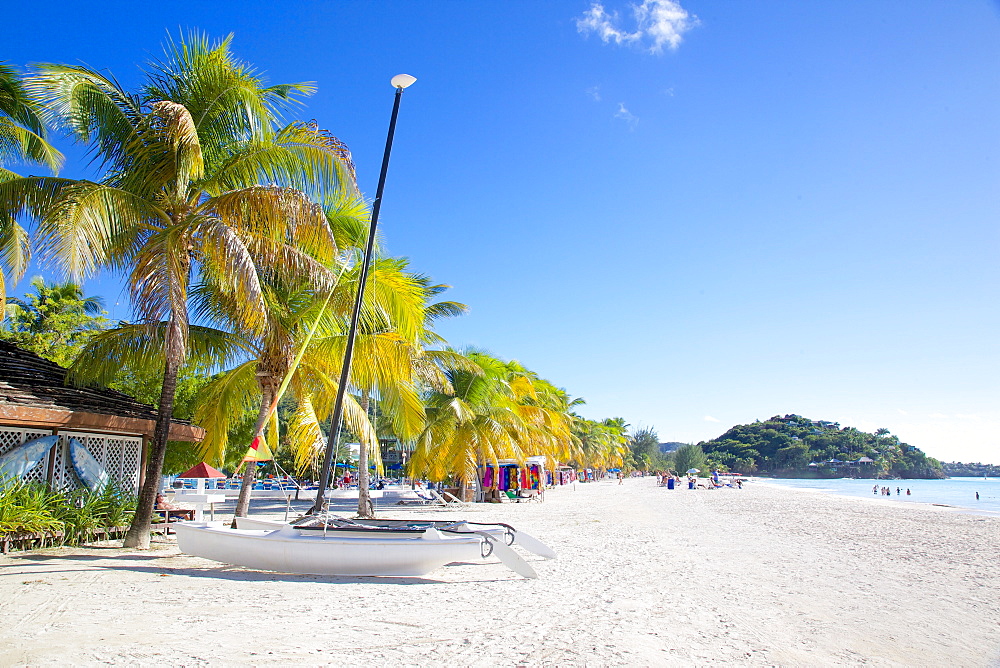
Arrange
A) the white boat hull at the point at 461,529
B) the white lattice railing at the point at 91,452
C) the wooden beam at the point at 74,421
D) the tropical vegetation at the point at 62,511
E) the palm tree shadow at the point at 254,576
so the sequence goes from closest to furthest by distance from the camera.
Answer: the palm tree shadow at the point at 254,576, the white boat hull at the point at 461,529, the wooden beam at the point at 74,421, the tropical vegetation at the point at 62,511, the white lattice railing at the point at 91,452

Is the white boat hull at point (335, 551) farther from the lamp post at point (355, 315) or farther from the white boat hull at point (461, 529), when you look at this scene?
the lamp post at point (355, 315)

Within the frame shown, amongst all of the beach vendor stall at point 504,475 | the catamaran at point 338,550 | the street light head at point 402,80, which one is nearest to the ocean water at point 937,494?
the beach vendor stall at point 504,475

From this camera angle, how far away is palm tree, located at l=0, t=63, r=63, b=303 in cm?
1049

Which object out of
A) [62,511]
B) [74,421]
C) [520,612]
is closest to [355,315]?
[74,421]

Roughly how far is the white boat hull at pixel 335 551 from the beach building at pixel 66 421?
3377 millimetres

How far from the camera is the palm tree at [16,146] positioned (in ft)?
34.4

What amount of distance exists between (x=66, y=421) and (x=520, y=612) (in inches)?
306

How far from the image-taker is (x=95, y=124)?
10.0 meters

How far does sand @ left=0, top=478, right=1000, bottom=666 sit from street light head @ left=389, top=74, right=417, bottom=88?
724 cm

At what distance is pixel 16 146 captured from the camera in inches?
450

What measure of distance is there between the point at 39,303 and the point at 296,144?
20552 mm

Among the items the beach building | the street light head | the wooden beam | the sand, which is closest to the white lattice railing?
the beach building

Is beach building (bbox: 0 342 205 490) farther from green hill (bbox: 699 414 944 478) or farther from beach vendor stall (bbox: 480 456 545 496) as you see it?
green hill (bbox: 699 414 944 478)

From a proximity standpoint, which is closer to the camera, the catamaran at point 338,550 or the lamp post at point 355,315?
the catamaran at point 338,550
